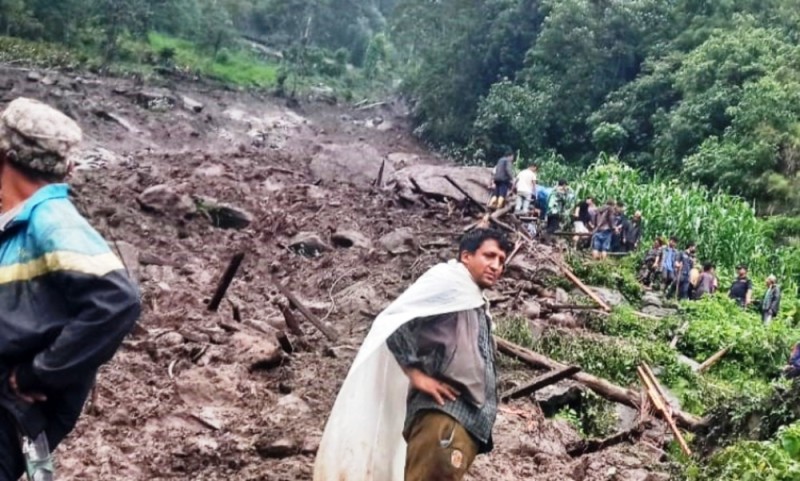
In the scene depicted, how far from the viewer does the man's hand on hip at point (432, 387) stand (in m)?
3.32

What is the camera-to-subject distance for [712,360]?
11242mm

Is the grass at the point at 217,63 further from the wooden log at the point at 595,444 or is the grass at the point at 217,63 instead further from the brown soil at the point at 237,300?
the wooden log at the point at 595,444

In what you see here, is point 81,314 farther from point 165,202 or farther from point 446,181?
point 446,181

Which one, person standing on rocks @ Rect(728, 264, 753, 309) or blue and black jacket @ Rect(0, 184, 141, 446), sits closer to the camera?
blue and black jacket @ Rect(0, 184, 141, 446)

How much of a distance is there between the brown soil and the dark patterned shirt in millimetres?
1844

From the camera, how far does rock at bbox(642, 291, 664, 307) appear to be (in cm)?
1370

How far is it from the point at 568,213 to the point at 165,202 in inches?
325

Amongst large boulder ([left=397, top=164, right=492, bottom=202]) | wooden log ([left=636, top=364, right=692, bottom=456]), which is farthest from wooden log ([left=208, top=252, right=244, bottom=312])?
large boulder ([left=397, top=164, right=492, bottom=202])

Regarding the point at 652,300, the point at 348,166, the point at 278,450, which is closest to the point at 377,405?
the point at 278,450

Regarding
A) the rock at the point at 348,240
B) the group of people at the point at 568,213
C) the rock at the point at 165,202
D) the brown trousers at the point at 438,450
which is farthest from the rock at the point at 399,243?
the brown trousers at the point at 438,450

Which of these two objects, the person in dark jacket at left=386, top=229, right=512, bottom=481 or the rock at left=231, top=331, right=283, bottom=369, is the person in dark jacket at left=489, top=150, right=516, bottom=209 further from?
the person in dark jacket at left=386, top=229, right=512, bottom=481

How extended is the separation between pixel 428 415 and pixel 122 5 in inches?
1453

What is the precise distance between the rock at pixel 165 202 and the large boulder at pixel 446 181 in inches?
272

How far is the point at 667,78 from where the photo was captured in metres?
28.1
